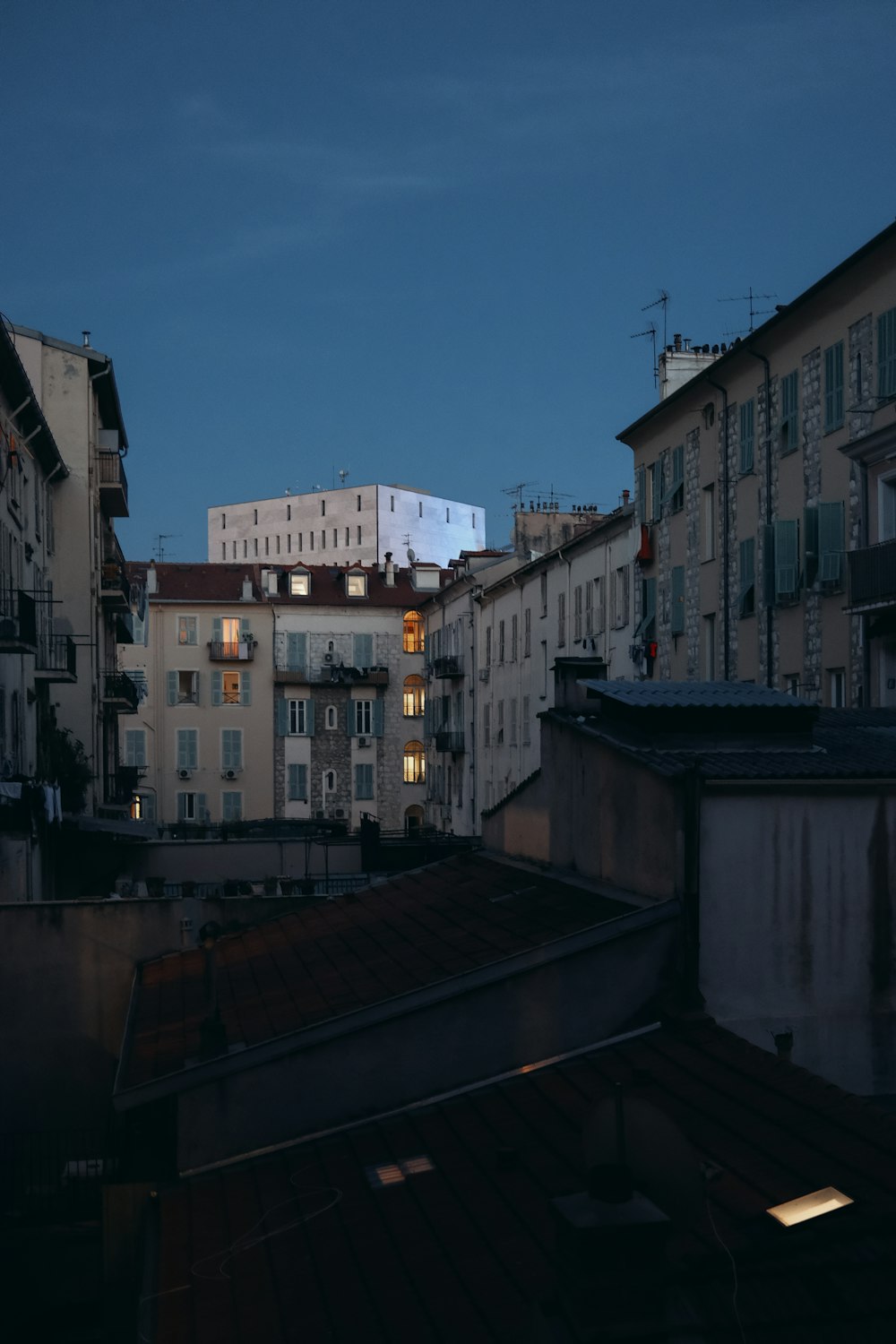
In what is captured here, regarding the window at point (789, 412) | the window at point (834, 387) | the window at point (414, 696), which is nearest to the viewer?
the window at point (834, 387)

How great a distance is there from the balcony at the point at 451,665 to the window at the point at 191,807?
13824 mm

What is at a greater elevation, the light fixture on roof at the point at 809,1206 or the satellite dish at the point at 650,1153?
the satellite dish at the point at 650,1153

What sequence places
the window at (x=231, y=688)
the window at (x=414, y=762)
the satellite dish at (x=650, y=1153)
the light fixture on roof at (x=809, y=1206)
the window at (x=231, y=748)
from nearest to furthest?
the satellite dish at (x=650, y=1153), the light fixture on roof at (x=809, y=1206), the window at (x=231, y=748), the window at (x=231, y=688), the window at (x=414, y=762)

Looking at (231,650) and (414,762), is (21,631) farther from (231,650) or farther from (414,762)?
(414,762)

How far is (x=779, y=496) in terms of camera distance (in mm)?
29297

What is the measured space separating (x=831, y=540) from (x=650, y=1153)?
21175mm

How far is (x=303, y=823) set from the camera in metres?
49.6

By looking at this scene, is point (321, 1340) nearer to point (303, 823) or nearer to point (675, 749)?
point (675, 749)

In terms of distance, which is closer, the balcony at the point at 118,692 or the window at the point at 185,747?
the balcony at the point at 118,692

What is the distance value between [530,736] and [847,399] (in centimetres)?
2379

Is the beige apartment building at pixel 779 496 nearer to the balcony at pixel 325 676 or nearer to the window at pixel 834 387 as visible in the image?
A: the window at pixel 834 387

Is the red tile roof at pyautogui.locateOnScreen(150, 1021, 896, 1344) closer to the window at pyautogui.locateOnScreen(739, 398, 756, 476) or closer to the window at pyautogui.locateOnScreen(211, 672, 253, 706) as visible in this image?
the window at pyautogui.locateOnScreen(739, 398, 756, 476)

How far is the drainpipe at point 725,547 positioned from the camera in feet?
105

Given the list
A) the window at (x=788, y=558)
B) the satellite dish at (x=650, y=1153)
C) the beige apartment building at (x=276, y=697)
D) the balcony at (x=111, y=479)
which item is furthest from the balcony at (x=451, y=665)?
the satellite dish at (x=650, y=1153)
